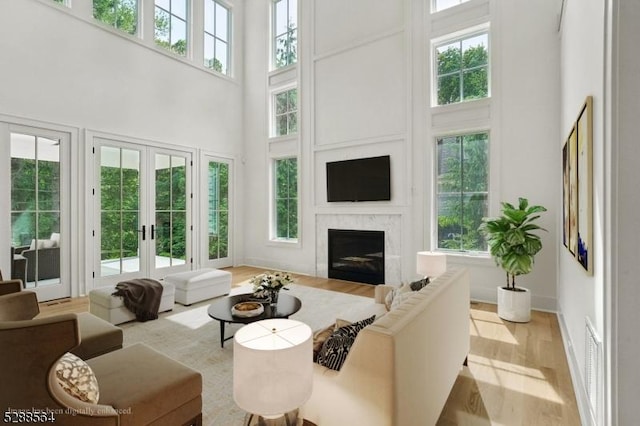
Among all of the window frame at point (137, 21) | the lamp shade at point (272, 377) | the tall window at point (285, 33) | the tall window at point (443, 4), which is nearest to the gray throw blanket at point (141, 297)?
the lamp shade at point (272, 377)

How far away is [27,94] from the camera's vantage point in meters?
4.35

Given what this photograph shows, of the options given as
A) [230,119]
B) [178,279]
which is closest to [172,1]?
[230,119]

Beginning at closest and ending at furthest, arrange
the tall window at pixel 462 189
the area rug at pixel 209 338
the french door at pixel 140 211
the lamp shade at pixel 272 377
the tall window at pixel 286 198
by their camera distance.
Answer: the lamp shade at pixel 272 377, the area rug at pixel 209 338, the tall window at pixel 462 189, the french door at pixel 140 211, the tall window at pixel 286 198

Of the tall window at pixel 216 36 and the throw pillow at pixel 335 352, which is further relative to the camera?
the tall window at pixel 216 36

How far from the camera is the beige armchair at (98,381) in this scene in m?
1.18

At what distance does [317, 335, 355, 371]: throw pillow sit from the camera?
5.08ft

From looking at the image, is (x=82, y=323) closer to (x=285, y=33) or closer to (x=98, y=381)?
(x=98, y=381)

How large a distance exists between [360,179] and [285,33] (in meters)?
3.87

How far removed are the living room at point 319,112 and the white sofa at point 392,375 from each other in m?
0.96

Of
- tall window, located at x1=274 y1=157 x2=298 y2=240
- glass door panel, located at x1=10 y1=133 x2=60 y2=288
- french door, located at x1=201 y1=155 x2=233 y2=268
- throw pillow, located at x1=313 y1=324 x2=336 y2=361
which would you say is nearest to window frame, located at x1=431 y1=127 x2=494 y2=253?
tall window, located at x1=274 y1=157 x2=298 y2=240

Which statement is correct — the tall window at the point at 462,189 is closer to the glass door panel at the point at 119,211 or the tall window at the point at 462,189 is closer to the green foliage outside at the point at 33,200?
the glass door panel at the point at 119,211

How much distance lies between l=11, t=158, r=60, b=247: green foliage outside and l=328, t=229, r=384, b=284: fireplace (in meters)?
4.41

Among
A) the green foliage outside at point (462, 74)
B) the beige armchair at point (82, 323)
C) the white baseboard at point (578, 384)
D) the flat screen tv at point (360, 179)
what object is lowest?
the white baseboard at point (578, 384)

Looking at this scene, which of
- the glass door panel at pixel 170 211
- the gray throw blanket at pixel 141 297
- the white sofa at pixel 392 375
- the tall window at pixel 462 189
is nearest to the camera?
the white sofa at pixel 392 375
